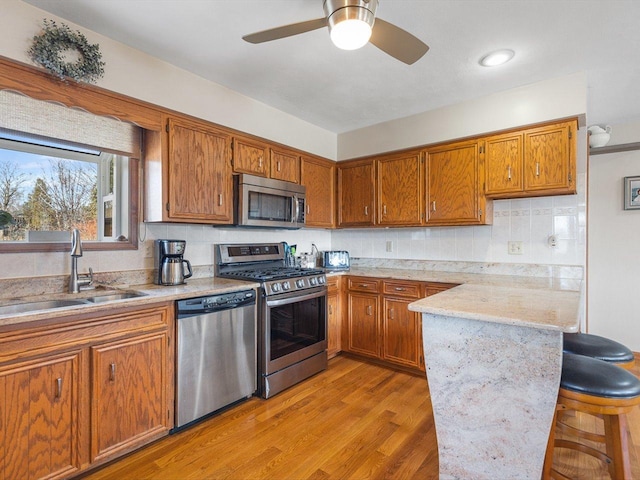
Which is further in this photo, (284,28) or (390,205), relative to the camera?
(390,205)

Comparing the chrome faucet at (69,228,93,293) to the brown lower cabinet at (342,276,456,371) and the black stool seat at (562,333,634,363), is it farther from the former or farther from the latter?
the black stool seat at (562,333,634,363)

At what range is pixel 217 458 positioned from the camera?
1860mm

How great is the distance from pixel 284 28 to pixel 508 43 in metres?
1.48

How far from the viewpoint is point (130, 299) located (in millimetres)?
1832

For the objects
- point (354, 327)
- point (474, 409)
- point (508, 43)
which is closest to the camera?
point (474, 409)

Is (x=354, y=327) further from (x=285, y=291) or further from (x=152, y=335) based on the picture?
(x=152, y=335)

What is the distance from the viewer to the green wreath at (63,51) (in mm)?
1739

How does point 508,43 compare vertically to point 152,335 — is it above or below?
above

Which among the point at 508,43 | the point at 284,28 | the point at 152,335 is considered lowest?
the point at 152,335

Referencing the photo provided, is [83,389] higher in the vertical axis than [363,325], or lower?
higher

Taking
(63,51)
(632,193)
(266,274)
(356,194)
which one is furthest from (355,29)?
(632,193)

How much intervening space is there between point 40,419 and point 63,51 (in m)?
1.91

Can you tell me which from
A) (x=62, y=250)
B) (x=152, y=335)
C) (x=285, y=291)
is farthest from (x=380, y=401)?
(x=62, y=250)

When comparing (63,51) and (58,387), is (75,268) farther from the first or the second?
(63,51)
